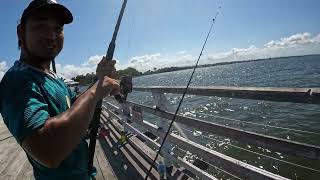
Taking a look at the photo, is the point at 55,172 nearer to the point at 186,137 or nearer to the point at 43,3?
the point at 43,3

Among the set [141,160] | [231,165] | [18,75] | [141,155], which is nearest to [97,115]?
[18,75]

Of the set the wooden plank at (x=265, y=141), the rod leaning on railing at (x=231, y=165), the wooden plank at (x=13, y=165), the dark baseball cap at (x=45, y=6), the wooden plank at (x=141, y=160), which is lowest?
the wooden plank at (x=13, y=165)

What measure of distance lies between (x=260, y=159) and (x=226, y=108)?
14063 mm

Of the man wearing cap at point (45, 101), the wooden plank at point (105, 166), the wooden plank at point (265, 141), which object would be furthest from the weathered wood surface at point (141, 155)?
the man wearing cap at point (45, 101)

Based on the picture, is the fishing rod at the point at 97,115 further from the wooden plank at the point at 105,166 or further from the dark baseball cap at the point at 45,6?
the wooden plank at the point at 105,166

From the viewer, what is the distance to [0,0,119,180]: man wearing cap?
1.21 m

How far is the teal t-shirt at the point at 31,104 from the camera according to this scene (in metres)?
1.21

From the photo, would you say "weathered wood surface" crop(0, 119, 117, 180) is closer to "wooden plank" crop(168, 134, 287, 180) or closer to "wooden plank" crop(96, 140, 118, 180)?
"wooden plank" crop(96, 140, 118, 180)

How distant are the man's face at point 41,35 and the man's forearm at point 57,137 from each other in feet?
1.81

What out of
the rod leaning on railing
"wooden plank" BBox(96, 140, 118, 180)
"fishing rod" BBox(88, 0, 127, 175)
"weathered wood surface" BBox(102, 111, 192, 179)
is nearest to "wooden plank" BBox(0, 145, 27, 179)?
"wooden plank" BBox(96, 140, 118, 180)

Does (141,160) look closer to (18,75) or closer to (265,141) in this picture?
(265,141)

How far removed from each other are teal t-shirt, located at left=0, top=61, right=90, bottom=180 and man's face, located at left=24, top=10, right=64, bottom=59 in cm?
13

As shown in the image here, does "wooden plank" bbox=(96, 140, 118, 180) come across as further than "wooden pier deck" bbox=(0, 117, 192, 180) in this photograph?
Yes

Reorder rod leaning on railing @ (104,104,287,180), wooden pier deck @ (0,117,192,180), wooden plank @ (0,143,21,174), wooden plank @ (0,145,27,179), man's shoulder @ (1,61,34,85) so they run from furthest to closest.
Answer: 1. wooden plank @ (0,143,21,174)
2. wooden plank @ (0,145,27,179)
3. wooden pier deck @ (0,117,192,180)
4. rod leaning on railing @ (104,104,287,180)
5. man's shoulder @ (1,61,34,85)
